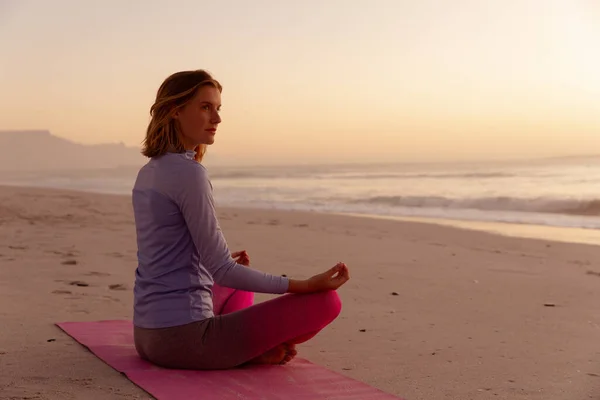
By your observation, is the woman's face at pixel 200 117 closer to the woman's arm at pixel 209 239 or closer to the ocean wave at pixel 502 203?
the woman's arm at pixel 209 239

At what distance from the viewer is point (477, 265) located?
7164mm

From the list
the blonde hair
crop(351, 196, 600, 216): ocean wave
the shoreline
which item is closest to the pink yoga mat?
the blonde hair

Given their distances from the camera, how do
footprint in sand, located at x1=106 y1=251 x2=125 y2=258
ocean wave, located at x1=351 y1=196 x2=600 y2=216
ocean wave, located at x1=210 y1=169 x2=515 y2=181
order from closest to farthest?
footprint in sand, located at x1=106 y1=251 x2=125 y2=258 → ocean wave, located at x1=351 y1=196 x2=600 y2=216 → ocean wave, located at x1=210 y1=169 x2=515 y2=181

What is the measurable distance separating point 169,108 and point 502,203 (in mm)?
15645

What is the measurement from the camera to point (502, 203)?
17578mm

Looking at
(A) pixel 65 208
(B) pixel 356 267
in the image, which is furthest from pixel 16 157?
(B) pixel 356 267

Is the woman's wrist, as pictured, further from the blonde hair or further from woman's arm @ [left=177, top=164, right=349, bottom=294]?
the blonde hair

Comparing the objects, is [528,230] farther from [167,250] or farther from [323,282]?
[167,250]

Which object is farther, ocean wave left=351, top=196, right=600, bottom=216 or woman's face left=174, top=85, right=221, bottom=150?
ocean wave left=351, top=196, right=600, bottom=216

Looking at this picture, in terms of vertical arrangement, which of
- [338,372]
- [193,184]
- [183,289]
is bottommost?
[338,372]

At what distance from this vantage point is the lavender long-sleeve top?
116 inches

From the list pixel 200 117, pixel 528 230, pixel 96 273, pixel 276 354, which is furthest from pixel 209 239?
pixel 528 230

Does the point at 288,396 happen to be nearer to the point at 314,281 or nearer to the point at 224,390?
the point at 224,390

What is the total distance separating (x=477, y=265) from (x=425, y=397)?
4307 mm
